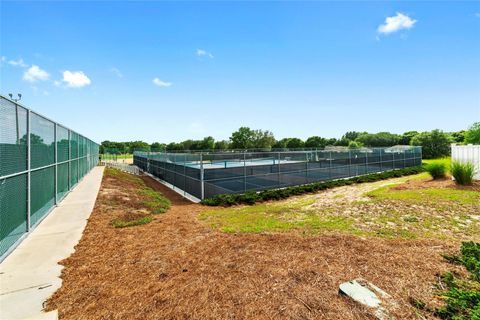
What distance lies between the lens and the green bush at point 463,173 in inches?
407

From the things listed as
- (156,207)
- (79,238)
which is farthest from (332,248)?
(156,207)

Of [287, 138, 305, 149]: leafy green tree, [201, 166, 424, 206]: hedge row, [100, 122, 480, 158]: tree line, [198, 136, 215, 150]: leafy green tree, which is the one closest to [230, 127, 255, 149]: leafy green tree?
[100, 122, 480, 158]: tree line

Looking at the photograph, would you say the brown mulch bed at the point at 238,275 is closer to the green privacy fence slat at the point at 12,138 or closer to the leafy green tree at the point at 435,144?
the green privacy fence slat at the point at 12,138

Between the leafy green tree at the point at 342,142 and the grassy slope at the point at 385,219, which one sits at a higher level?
the leafy green tree at the point at 342,142

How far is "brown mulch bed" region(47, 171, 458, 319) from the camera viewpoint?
8.23 feet

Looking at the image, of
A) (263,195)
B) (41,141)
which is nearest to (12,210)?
(41,141)

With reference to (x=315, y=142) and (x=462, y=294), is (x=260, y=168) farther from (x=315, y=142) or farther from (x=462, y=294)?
(x=315, y=142)

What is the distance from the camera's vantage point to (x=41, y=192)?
6.22m

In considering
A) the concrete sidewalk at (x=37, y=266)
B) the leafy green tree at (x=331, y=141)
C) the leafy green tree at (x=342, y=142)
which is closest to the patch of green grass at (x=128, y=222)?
the concrete sidewalk at (x=37, y=266)

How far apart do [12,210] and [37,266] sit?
150 centimetres

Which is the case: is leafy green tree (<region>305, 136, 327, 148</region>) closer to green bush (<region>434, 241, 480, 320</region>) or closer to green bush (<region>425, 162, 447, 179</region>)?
green bush (<region>425, 162, 447, 179</region>)

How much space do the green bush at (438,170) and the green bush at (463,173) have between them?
1.97 metres

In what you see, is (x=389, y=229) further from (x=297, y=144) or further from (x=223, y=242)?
(x=297, y=144)

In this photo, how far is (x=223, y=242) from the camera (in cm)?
455
